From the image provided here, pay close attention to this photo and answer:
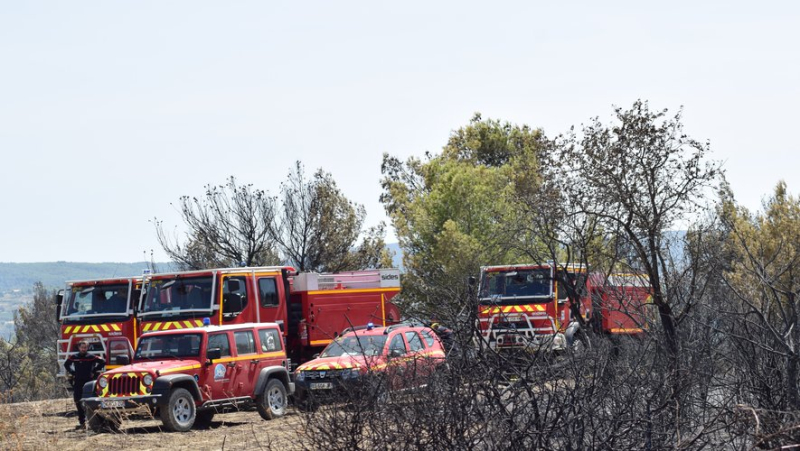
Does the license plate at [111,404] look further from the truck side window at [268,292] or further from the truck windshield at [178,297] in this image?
the truck side window at [268,292]

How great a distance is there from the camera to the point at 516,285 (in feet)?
71.8

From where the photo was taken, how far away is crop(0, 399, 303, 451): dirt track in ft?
45.3

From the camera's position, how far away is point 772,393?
8516 mm

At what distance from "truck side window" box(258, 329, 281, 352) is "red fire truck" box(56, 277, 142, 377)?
363cm

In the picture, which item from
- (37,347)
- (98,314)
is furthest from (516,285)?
(37,347)

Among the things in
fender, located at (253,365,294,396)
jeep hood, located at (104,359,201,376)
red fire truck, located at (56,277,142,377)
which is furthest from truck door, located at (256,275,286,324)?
jeep hood, located at (104,359,201,376)

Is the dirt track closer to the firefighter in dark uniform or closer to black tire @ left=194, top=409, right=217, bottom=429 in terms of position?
black tire @ left=194, top=409, right=217, bottom=429

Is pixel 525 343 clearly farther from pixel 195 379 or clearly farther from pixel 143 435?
pixel 195 379

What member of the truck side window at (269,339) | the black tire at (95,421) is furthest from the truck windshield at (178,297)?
the black tire at (95,421)

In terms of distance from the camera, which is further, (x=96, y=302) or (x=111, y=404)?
(x=96, y=302)

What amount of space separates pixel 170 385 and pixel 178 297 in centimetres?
454

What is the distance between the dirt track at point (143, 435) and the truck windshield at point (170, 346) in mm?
1138

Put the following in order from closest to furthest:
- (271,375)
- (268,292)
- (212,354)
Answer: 1. (212,354)
2. (271,375)
3. (268,292)

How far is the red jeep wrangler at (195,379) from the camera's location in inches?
621
